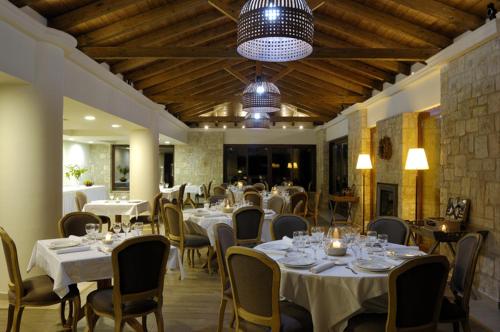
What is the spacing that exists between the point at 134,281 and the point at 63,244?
1.05m

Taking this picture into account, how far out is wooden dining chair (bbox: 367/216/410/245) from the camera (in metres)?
4.12

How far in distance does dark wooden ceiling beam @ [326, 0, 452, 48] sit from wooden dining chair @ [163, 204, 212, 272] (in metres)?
3.58

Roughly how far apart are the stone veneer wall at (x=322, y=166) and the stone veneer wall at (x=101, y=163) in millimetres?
7856

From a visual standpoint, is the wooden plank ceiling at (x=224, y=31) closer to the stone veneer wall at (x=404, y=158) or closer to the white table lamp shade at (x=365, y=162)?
the stone veneer wall at (x=404, y=158)

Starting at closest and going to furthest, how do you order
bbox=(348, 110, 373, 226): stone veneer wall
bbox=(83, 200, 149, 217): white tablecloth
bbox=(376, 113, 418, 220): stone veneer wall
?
bbox=(376, 113, 418, 220): stone veneer wall, bbox=(83, 200, 149, 217): white tablecloth, bbox=(348, 110, 373, 226): stone veneer wall

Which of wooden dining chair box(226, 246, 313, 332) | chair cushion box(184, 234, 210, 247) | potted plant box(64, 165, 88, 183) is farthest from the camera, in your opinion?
potted plant box(64, 165, 88, 183)

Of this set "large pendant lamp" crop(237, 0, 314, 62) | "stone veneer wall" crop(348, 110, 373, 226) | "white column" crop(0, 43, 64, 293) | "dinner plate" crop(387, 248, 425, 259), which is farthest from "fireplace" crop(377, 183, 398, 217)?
"white column" crop(0, 43, 64, 293)

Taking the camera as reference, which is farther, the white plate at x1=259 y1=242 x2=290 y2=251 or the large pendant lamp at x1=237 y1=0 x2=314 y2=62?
the white plate at x1=259 y1=242 x2=290 y2=251

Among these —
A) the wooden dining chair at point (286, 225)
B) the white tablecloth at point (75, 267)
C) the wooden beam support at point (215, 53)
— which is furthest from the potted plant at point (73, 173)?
the wooden dining chair at point (286, 225)

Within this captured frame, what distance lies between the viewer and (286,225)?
4.47m

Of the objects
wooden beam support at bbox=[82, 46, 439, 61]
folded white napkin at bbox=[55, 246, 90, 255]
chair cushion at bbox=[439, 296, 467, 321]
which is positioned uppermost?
wooden beam support at bbox=[82, 46, 439, 61]

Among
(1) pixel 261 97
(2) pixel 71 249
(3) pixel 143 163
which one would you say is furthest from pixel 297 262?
(3) pixel 143 163

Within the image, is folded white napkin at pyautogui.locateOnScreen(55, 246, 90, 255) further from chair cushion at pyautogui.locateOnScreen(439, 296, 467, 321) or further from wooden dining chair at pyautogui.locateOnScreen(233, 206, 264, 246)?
chair cushion at pyautogui.locateOnScreen(439, 296, 467, 321)

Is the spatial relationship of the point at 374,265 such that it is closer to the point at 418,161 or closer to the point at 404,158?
the point at 418,161
